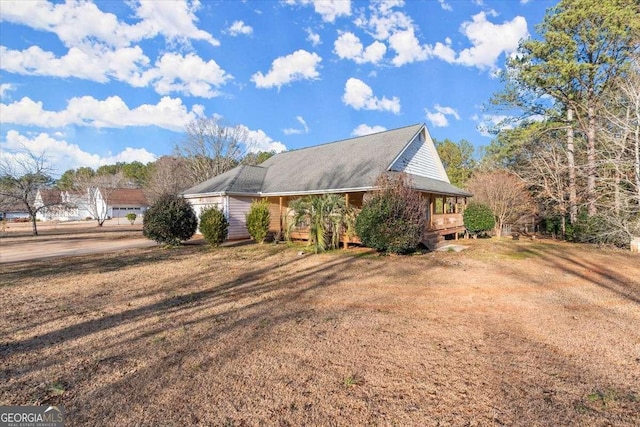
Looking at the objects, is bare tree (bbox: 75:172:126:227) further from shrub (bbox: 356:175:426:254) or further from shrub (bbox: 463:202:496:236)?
shrub (bbox: 463:202:496:236)

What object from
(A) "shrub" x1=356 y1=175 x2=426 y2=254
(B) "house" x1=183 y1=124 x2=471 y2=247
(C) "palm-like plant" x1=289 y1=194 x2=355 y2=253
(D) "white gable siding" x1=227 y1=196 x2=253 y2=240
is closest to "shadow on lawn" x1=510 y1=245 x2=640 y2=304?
(B) "house" x1=183 y1=124 x2=471 y2=247

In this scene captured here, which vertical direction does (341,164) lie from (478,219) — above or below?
above

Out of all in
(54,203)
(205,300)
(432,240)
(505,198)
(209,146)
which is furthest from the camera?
(209,146)

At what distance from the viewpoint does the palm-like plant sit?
12.6 m

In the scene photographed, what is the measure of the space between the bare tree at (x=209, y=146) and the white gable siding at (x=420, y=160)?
21228 millimetres

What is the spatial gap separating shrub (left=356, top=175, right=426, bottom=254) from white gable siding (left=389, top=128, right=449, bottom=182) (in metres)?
3.06

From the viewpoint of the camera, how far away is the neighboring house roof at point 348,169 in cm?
1434

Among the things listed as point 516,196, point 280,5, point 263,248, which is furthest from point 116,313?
point 516,196

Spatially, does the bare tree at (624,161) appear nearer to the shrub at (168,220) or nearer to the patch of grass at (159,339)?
the patch of grass at (159,339)

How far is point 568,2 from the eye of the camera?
52.9 ft

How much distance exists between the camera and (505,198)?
1902cm

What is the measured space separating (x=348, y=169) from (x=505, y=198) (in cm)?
1075

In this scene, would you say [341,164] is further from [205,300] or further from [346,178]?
[205,300]

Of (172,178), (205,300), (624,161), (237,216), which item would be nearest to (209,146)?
(172,178)
